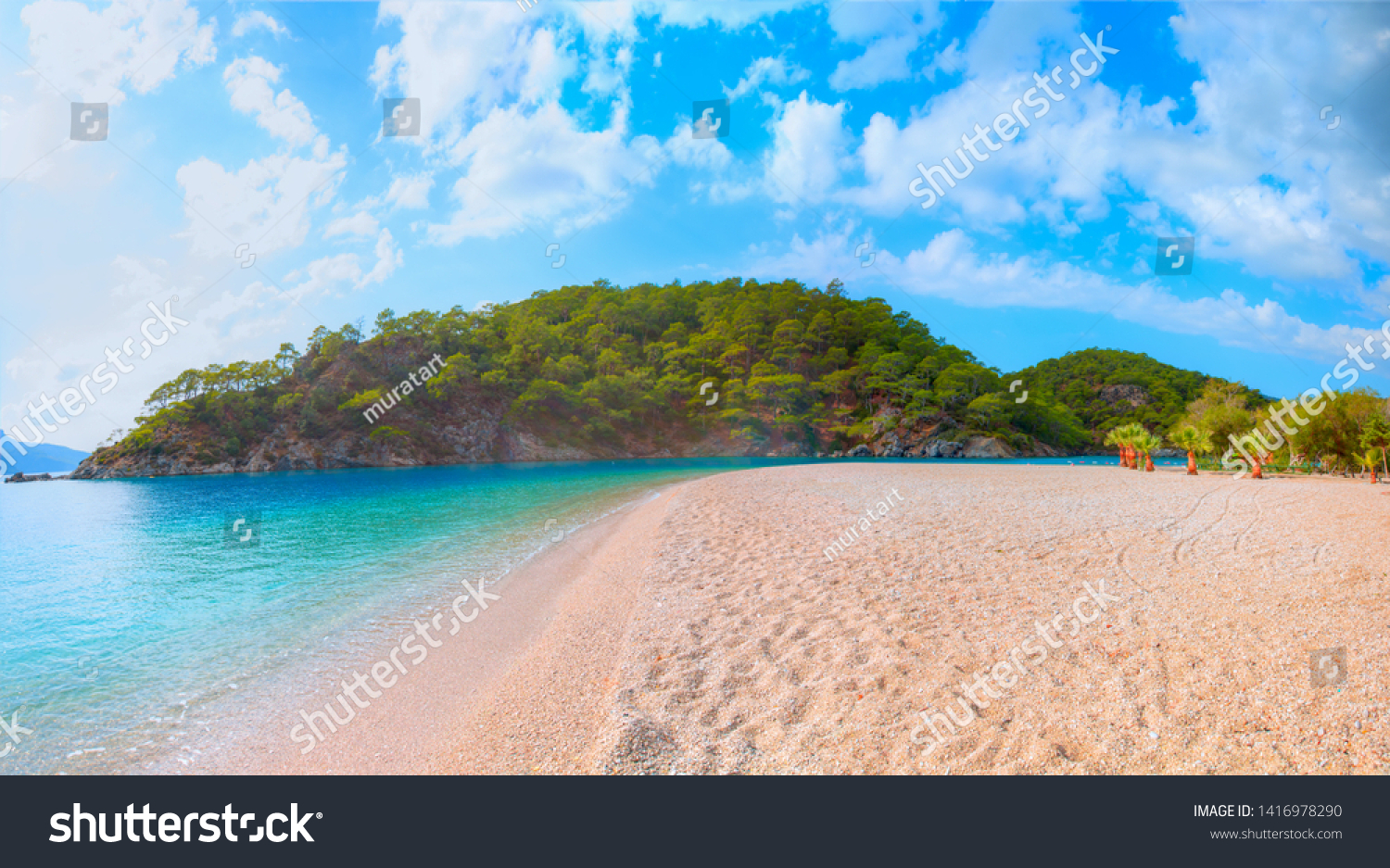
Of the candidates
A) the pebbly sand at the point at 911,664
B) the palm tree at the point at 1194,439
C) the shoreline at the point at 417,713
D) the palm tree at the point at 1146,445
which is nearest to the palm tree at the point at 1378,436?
the palm tree at the point at 1194,439

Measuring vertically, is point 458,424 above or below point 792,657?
above

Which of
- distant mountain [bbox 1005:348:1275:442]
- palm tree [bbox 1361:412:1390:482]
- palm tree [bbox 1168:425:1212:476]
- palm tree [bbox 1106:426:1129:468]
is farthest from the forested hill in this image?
palm tree [bbox 1361:412:1390:482]

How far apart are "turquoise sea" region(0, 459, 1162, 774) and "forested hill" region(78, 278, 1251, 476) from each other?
40.0 m

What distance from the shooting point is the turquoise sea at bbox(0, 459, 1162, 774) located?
533 cm

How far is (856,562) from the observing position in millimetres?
8703

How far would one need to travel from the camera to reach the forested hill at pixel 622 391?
57906 millimetres

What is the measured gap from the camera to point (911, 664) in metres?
4.96

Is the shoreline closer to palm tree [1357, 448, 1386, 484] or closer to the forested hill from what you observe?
palm tree [1357, 448, 1386, 484]

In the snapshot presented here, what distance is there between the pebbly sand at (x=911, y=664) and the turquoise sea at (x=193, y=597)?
1.64 metres

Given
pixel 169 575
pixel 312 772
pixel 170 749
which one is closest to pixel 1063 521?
pixel 312 772

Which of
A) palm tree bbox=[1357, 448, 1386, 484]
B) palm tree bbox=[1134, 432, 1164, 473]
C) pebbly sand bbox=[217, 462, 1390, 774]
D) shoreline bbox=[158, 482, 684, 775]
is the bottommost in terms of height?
shoreline bbox=[158, 482, 684, 775]
